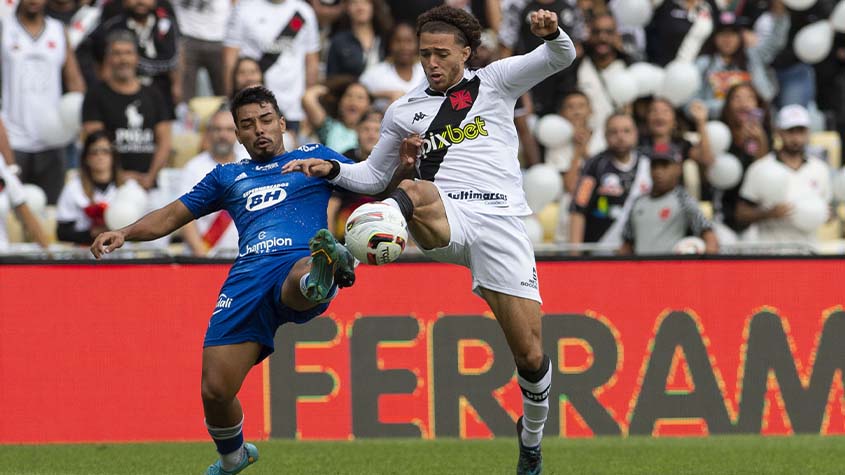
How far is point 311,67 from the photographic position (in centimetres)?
1462

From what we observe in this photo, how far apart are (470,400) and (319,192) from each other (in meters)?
4.11

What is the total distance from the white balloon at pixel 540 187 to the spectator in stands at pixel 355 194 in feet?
5.58

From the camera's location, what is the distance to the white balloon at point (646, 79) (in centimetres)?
1498

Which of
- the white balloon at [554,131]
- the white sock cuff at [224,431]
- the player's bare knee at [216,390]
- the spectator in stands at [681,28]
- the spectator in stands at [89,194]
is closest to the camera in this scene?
the player's bare knee at [216,390]

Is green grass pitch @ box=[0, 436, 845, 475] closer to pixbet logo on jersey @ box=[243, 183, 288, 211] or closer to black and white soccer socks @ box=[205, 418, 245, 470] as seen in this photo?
black and white soccer socks @ box=[205, 418, 245, 470]

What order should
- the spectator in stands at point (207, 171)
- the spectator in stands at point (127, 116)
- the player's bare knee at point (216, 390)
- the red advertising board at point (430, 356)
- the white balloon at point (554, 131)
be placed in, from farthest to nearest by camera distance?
the white balloon at point (554, 131), the spectator in stands at point (127, 116), the spectator in stands at point (207, 171), the red advertising board at point (430, 356), the player's bare knee at point (216, 390)

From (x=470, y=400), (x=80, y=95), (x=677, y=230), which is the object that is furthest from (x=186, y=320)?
(x=677, y=230)

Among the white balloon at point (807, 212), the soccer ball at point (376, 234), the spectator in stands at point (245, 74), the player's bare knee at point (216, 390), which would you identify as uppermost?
the spectator in stands at point (245, 74)

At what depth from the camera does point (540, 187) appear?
44.6 feet

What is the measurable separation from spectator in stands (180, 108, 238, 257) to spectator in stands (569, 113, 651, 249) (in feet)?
10.6

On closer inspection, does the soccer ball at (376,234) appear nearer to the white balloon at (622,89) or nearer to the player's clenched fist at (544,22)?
the player's clenched fist at (544,22)

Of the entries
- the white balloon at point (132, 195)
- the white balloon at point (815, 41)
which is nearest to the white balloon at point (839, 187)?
the white balloon at point (815, 41)

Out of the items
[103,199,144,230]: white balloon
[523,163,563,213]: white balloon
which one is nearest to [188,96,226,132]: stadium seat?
[103,199,144,230]: white balloon

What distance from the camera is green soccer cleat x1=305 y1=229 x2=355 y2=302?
715 centimetres
